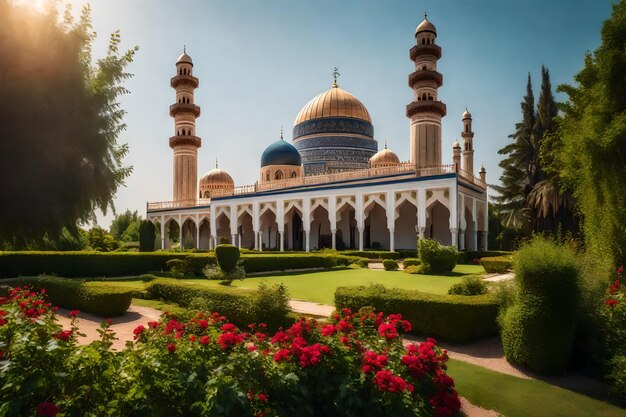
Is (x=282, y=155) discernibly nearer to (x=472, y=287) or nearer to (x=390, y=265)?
(x=390, y=265)

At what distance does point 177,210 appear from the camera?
147 feet

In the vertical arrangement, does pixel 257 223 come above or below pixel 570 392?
above

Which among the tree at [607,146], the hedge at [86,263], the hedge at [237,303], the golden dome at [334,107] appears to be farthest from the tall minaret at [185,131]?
the tree at [607,146]

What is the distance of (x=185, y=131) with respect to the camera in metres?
43.9

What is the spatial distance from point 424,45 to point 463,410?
32.1 m

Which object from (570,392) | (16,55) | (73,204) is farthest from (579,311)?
(16,55)

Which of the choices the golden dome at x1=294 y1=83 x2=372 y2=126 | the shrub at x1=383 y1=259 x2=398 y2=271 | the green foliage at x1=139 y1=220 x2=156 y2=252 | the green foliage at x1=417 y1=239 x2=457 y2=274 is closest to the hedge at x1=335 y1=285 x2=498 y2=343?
the green foliage at x1=417 y1=239 x2=457 y2=274

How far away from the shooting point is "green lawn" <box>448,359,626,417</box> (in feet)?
18.4

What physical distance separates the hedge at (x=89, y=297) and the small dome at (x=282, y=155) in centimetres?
3301

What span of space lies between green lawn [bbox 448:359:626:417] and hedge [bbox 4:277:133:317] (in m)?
7.20

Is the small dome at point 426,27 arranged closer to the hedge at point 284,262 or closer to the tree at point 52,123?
the hedge at point 284,262

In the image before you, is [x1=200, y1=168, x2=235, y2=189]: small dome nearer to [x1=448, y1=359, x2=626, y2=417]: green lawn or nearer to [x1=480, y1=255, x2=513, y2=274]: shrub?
[x1=480, y1=255, x2=513, y2=274]: shrub

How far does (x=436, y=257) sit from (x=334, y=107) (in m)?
28.6

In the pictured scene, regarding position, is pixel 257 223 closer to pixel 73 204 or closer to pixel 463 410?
pixel 73 204
